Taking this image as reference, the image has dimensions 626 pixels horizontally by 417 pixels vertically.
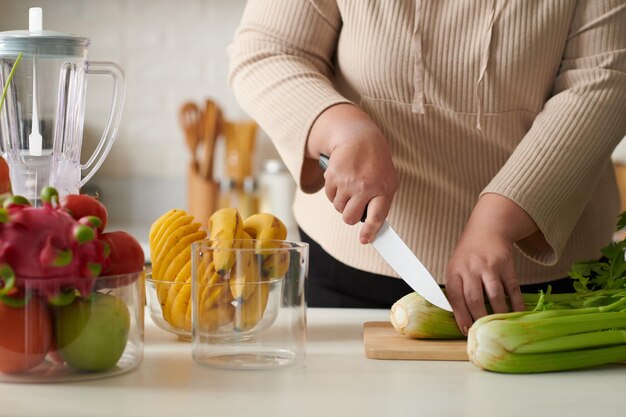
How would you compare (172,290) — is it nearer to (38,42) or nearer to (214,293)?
(214,293)

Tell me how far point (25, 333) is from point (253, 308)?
0.21 metres

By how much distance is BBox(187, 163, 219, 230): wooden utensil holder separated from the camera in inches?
117

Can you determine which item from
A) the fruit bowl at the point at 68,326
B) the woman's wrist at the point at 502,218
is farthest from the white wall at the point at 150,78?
the fruit bowl at the point at 68,326

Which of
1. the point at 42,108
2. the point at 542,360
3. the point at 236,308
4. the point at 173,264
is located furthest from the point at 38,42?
the point at 542,360

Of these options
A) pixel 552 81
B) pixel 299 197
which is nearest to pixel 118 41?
pixel 299 197

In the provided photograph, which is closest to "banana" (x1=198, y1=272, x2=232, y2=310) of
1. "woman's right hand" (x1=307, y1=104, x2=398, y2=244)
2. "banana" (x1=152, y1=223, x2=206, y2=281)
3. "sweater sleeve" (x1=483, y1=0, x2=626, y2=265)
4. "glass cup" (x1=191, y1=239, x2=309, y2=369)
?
"glass cup" (x1=191, y1=239, x2=309, y2=369)

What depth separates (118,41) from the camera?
3.16 meters

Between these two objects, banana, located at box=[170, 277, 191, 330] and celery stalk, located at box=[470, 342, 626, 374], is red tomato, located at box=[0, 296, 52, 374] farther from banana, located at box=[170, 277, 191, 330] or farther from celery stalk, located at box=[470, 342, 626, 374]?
celery stalk, located at box=[470, 342, 626, 374]

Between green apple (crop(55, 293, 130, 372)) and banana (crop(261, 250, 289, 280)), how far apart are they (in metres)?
0.14

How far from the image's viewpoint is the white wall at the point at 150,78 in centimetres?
315

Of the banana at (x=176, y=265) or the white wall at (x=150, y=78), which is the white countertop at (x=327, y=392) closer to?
the banana at (x=176, y=265)

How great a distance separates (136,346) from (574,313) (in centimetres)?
44

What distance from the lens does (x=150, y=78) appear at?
318 centimetres

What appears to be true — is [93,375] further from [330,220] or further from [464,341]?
[330,220]
